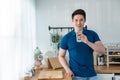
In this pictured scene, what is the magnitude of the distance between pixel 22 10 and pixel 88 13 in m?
1.15

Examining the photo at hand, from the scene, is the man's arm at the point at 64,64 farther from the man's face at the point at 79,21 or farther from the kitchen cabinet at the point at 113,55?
the kitchen cabinet at the point at 113,55

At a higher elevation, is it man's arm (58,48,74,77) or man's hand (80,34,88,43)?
man's hand (80,34,88,43)

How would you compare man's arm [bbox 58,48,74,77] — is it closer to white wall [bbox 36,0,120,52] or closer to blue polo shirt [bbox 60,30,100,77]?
blue polo shirt [bbox 60,30,100,77]

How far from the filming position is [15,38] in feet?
7.05

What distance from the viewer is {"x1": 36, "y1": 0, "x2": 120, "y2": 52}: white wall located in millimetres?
3252

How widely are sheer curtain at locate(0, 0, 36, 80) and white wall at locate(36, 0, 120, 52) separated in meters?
0.38

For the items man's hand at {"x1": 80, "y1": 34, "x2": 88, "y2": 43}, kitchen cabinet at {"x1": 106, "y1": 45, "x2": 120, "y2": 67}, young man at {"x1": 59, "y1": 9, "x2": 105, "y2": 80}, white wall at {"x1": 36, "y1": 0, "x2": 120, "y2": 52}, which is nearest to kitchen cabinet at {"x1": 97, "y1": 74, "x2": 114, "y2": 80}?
kitchen cabinet at {"x1": 106, "y1": 45, "x2": 120, "y2": 67}

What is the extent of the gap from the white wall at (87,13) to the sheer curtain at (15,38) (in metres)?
0.38

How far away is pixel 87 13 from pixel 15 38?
146 cm

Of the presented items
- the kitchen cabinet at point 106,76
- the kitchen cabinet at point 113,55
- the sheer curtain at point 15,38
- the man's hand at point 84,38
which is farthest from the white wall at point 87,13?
the man's hand at point 84,38

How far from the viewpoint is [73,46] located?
213cm

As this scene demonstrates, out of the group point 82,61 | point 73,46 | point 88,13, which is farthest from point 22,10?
point 88,13

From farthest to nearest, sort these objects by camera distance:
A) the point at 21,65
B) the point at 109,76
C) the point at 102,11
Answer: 1. the point at 102,11
2. the point at 109,76
3. the point at 21,65

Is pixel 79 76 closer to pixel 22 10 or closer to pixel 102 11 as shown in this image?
pixel 22 10
